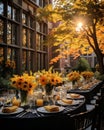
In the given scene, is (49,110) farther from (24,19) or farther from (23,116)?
(24,19)

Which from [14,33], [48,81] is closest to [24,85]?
[48,81]

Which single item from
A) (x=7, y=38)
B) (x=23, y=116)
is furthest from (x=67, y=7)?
(x=23, y=116)

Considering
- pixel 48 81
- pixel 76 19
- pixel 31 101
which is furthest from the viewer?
pixel 76 19

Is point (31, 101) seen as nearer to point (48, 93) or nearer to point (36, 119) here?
point (48, 93)

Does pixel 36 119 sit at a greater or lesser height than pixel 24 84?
lesser

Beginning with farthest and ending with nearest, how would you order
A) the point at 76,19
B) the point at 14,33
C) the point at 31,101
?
the point at 14,33, the point at 76,19, the point at 31,101

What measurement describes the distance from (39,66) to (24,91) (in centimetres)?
1434

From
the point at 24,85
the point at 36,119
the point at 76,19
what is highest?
the point at 76,19

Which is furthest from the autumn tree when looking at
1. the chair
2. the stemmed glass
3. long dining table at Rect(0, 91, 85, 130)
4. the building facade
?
the chair

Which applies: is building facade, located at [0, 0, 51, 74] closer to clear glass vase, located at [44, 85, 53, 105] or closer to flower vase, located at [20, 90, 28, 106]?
clear glass vase, located at [44, 85, 53, 105]

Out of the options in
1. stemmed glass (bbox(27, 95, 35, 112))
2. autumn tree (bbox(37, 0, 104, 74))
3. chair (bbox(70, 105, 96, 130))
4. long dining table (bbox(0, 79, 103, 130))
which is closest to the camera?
chair (bbox(70, 105, 96, 130))

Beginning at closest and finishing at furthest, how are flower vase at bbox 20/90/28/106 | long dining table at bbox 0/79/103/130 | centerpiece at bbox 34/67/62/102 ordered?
long dining table at bbox 0/79/103/130, flower vase at bbox 20/90/28/106, centerpiece at bbox 34/67/62/102

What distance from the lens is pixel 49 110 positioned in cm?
361

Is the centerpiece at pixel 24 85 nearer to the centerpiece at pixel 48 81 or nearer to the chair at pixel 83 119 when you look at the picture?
the centerpiece at pixel 48 81
